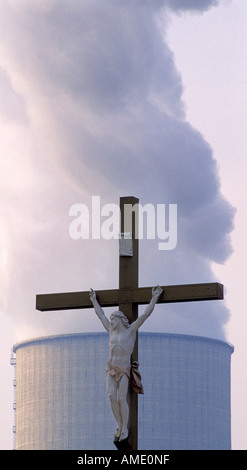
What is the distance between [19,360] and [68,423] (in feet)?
21.0

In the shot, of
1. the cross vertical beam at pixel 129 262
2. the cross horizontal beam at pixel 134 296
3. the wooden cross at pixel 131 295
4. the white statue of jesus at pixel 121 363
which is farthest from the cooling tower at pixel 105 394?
the white statue of jesus at pixel 121 363

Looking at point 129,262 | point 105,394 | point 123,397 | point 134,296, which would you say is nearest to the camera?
point 123,397

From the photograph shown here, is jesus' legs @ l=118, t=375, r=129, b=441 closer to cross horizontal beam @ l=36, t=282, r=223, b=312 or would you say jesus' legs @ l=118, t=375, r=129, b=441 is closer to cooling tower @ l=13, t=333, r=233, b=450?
cross horizontal beam @ l=36, t=282, r=223, b=312

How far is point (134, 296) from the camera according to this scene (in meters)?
21.5

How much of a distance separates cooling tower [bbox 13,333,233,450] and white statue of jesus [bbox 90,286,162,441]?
7561 centimetres

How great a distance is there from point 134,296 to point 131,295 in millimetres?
68

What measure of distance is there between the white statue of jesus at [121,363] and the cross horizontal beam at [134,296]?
0.63 feet

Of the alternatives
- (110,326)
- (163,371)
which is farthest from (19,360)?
(110,326)

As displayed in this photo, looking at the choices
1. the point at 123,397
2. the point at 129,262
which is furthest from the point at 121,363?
the point at 129,262

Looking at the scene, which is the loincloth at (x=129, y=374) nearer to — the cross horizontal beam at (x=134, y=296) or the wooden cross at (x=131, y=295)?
the wooden cross at (x=131, y=295)

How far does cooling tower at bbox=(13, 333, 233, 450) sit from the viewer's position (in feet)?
331

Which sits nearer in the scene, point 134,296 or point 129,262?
point 134,296

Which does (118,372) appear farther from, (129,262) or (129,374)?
(129,262)
